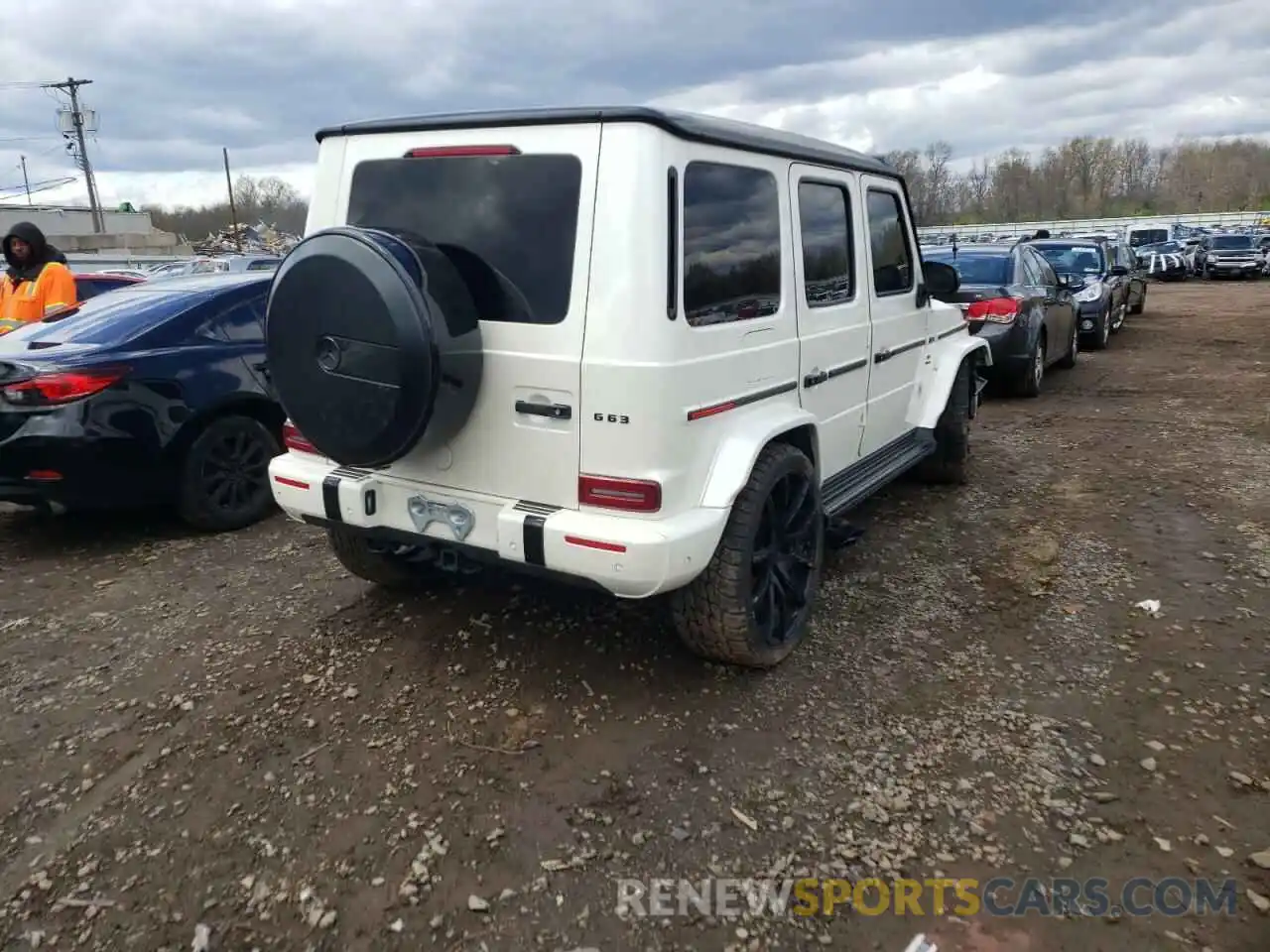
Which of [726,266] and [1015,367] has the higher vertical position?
[726,266]

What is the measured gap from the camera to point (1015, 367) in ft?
29.8

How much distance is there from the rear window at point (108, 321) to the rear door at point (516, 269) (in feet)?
8.20

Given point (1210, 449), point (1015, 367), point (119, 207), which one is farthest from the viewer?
point (119, 207)

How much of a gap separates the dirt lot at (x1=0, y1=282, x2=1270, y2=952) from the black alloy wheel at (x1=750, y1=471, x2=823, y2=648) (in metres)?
0.21

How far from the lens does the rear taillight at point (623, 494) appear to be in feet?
9.57

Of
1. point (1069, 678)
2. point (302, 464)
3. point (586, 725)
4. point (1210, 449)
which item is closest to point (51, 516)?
point (302, 464)

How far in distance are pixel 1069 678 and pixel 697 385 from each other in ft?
6.42

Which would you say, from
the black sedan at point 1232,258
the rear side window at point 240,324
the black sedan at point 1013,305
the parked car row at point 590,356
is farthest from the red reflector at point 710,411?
the black sedan at point 1232,258

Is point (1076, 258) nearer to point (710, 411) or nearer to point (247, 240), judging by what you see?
point (710, 411)

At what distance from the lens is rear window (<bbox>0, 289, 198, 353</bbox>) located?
4941 millimetres

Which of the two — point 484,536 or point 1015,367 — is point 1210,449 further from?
point 484,536

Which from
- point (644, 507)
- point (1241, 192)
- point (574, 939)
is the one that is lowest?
point (574, 939)

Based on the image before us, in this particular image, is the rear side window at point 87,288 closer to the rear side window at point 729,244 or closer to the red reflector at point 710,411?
the rear side window at point 729,244

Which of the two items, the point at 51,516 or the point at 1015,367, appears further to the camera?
the point at 1015,367
